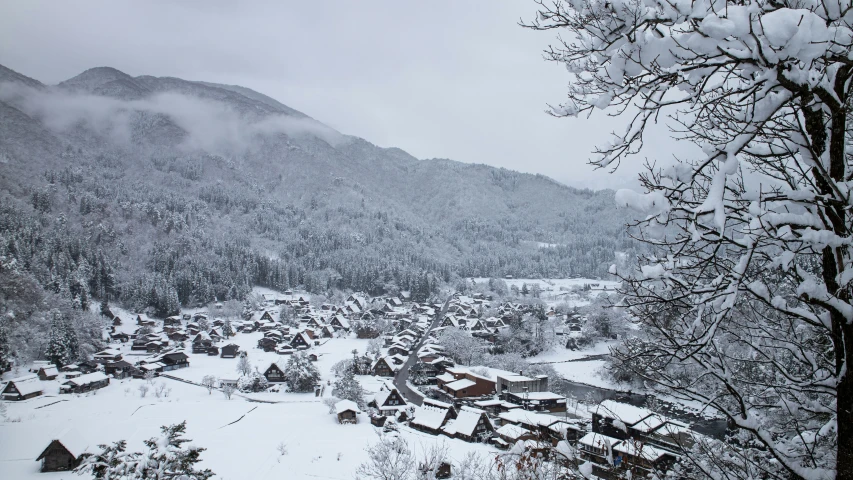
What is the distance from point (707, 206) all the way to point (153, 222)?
320 feet

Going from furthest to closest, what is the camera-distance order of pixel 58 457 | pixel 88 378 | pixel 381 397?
pixel 88 378, pixel 381 397, pixel 58 457

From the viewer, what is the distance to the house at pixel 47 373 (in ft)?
86.1

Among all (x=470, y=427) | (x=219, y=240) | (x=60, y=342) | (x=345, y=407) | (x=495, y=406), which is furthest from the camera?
(x=219, y=240)

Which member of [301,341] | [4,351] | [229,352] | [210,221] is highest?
[210,221]

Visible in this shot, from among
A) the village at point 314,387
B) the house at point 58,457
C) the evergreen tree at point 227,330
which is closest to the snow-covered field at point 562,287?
the village at point 314,387

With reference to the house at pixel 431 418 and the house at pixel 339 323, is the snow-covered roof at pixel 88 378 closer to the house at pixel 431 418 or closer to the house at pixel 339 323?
the house at pixel 431 418

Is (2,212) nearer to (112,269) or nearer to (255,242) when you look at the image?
(112,269)


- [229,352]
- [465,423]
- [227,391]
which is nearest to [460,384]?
[465,423]

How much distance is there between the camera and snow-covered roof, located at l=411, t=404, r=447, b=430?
20141 millimetres

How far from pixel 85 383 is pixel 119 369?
4.85 metres

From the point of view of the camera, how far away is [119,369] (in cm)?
2991

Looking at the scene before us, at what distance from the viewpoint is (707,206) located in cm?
160

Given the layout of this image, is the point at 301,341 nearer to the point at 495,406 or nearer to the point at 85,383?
the point at 85,383

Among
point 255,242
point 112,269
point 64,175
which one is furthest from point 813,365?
point 64,175
